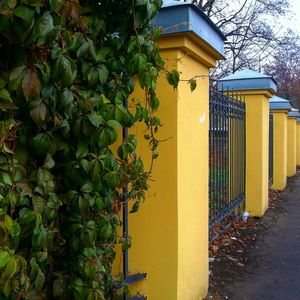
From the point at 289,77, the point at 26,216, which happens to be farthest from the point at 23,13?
the point at 289,77

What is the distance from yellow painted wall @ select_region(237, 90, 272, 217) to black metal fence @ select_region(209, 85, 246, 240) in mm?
177

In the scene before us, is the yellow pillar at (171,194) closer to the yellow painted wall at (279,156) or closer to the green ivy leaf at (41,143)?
the green ivy leaf at (41,143)

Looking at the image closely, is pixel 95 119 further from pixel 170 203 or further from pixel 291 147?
pixel 291 147

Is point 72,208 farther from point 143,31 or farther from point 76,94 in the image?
point 143,31

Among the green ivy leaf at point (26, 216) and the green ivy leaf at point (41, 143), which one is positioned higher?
the green ivy leaf at point (41, 143)

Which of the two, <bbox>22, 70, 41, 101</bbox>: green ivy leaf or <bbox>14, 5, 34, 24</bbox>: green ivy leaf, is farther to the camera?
<bbox>22, 70, 41, 101</bbox>: green ivy leaf

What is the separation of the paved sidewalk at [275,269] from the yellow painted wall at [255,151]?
0.50 metres

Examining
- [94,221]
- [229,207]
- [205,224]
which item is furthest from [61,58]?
[229,207]

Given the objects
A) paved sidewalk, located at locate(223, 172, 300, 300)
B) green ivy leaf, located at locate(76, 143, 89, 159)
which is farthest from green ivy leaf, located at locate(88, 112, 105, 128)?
paved sidewalk, located at locate(223, 172, 300, 300)

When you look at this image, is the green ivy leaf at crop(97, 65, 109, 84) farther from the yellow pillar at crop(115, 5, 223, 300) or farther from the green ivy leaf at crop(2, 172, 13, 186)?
the yellow pillar at crop(115, 5, 223, 300)

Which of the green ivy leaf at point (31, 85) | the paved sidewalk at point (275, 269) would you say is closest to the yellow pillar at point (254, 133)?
the paved sidewalk at point (275, 269)

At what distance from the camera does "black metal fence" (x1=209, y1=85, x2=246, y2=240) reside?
5.21 metres

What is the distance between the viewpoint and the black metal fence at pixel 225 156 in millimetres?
5205

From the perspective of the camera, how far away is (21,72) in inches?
67.1
